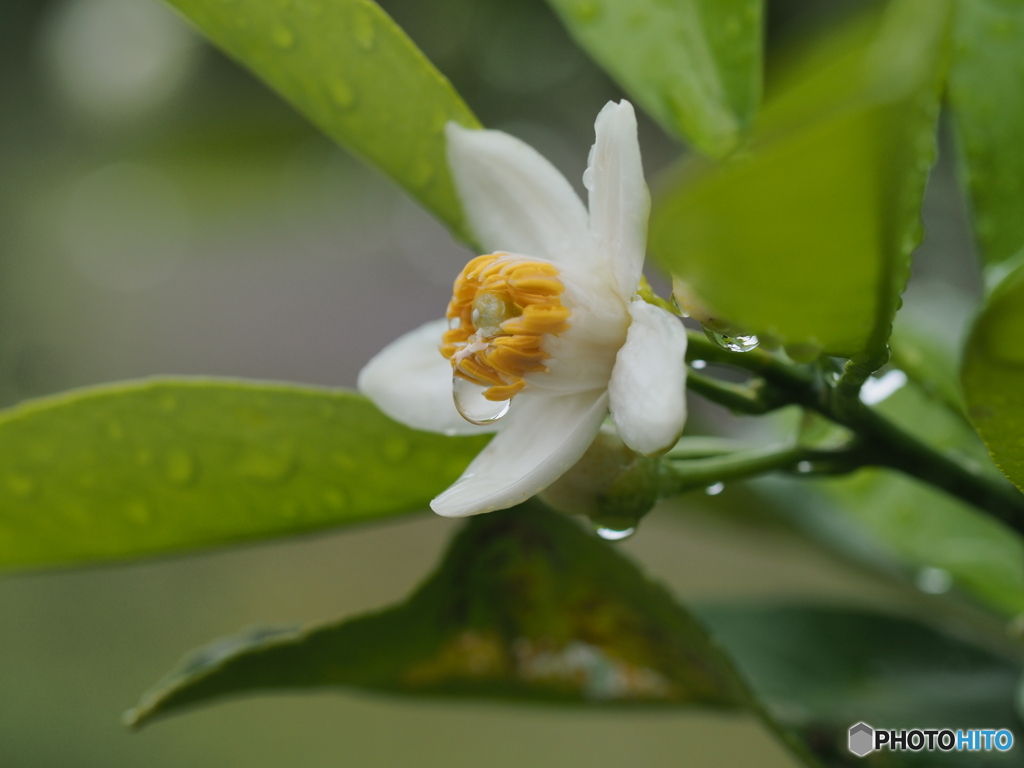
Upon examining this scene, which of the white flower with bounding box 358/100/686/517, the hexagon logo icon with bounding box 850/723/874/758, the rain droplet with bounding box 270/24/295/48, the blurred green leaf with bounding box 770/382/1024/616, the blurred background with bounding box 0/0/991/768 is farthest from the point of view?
the blurred background with bounding box 0/0/991/768

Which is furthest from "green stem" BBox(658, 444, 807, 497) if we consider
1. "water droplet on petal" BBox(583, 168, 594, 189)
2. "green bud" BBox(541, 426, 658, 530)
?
"water droplet on petal" BBox(583, 168, 594, 189)

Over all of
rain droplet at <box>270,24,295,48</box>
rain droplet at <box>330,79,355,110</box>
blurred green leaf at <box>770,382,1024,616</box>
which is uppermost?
rain droplet at <box>270,24,295,48</box>

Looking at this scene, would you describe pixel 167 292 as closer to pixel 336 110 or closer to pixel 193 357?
pixel 193 357

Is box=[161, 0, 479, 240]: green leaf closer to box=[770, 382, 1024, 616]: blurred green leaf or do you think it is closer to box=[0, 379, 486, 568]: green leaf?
box=[0, 379, 486, 568]: green leaf

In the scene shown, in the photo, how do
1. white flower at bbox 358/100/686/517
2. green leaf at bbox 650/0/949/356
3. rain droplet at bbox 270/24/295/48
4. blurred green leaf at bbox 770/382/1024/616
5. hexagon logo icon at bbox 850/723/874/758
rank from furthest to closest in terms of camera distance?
blurred green leaf at bbox 770/382/1024/616, hexagon logo icon at bbox 850/723/874/758, rain droplet at bbox 270/24/295/48, white flower at bbox 358/100/686/517, green leaf at bbox 650/0/949/356

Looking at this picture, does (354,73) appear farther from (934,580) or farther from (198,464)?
(934,580)

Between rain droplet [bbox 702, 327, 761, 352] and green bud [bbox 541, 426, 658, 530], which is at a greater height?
rain droplet [bbox 702, 327, 761, 352]
